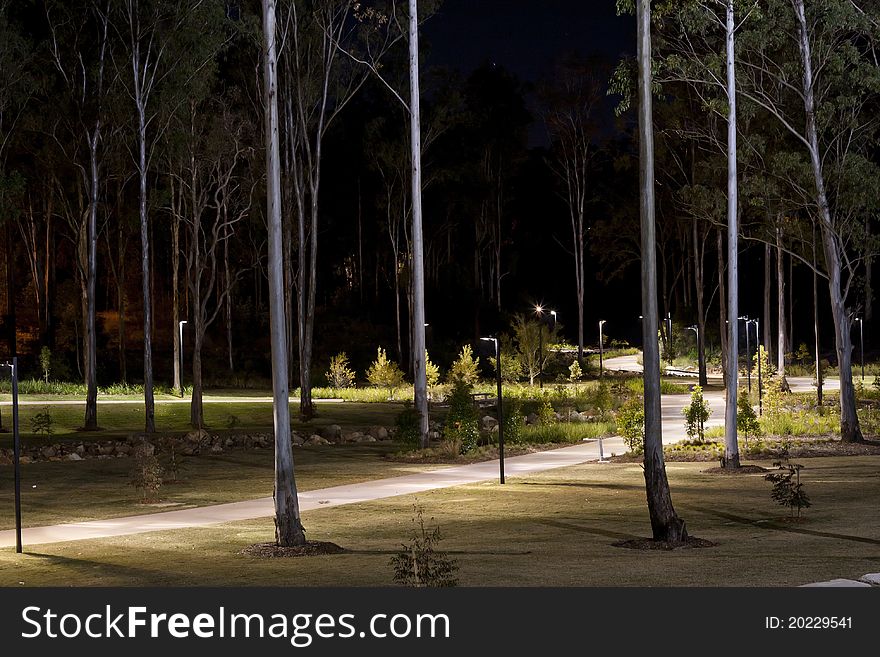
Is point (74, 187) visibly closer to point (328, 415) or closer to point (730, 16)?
point (328, 415)

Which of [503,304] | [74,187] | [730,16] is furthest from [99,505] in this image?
[503,304]

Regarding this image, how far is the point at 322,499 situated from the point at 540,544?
6967 mm

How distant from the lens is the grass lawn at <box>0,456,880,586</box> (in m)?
12.1

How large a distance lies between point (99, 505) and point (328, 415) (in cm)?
2052

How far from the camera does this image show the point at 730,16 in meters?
25.3

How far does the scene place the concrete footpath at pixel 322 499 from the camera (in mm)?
17250

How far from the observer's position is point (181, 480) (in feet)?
79.4

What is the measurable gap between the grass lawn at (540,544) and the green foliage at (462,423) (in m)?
6.11

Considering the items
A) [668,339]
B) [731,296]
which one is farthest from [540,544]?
[668,339]

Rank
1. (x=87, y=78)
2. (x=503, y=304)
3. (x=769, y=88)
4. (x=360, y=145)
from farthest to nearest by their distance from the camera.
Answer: (x=503, y=304)
(x=360, y=145)
(x=87, y=78)
(x=769, y=88)

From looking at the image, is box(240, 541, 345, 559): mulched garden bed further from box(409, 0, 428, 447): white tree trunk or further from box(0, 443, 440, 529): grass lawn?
box(409, 0, 428, 447): white tree trunk

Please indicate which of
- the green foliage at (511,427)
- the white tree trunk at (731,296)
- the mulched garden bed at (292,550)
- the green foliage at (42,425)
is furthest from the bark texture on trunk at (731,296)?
the green foliage at (42,425)

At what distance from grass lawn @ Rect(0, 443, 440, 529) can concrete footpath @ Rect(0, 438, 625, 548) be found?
0.68 meters

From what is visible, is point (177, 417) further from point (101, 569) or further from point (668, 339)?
point (668, 339)
